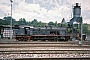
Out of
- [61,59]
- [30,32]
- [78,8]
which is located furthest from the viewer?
[78,8]

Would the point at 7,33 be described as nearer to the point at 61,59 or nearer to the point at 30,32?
the point at 30,32

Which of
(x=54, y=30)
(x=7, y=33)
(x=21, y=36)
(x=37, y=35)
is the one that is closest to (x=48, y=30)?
(x=54, y=30)

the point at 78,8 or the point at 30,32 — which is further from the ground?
the point at 78,8

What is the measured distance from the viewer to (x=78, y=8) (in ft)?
168

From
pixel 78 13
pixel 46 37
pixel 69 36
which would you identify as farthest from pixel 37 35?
pixel 78 13

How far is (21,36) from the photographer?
2848cm

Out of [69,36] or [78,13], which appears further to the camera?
[78,13]

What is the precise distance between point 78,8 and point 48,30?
23743 millimetres

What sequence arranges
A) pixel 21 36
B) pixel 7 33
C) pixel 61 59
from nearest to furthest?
pixel 61 59
pixel 21 36
pixel 7 33

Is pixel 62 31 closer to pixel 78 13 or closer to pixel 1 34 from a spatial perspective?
pixel 1 34

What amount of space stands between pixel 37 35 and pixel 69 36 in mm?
6571

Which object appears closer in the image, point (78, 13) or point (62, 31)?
point (62, 31)

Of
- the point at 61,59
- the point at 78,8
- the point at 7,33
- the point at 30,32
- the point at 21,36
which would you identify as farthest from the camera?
the point at 78,8

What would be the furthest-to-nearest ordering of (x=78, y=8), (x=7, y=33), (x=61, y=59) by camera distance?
(x=78, y=8), (x=7, y=33), (x=61, y=59)
